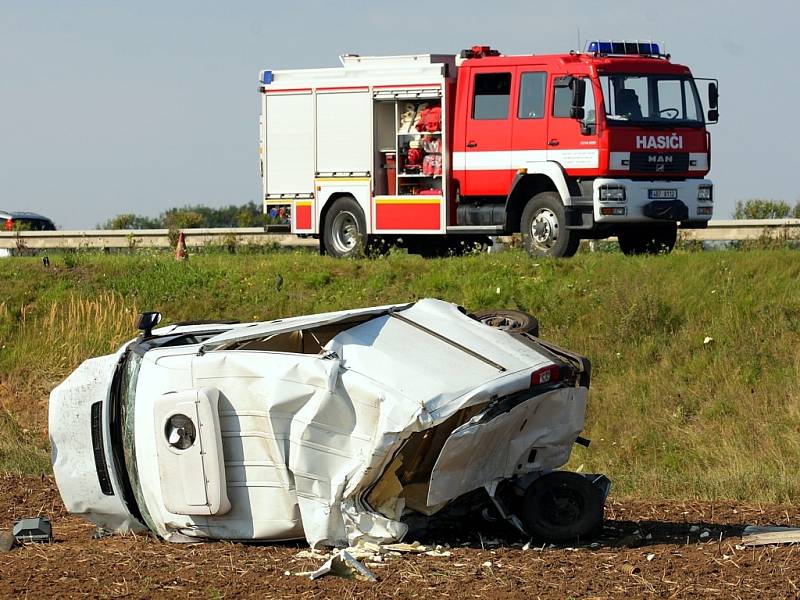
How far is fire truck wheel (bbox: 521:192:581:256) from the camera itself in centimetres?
1867

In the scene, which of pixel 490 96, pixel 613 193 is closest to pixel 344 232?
pixel 490 96

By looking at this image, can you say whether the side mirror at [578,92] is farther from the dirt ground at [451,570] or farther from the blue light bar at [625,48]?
the dirt ground at [451,570]

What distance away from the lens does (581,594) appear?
6.25m

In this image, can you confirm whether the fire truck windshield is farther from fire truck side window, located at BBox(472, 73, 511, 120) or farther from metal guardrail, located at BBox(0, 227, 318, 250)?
metal guardrail, located at BBox(0, 227, 318, 250)

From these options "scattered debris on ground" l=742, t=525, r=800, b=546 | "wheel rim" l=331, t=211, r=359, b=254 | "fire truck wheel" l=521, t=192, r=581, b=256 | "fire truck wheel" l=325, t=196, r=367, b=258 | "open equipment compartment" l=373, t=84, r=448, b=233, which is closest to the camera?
"scattered debris on ground" l=742, t=525, r=800, b=546

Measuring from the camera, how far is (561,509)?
788cm

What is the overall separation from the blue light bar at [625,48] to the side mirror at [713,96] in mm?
910

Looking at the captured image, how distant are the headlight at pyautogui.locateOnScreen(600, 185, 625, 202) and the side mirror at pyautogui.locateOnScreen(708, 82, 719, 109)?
6.55 ft

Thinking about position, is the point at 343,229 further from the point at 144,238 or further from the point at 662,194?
the point at 144,238

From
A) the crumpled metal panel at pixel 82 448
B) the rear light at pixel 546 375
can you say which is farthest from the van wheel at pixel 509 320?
the crumpled metal panel at pixel 82 448

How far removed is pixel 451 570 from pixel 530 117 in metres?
12.7

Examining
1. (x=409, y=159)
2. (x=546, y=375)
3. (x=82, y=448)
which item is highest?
(x=409, y=159)

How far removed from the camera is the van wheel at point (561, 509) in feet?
25.5

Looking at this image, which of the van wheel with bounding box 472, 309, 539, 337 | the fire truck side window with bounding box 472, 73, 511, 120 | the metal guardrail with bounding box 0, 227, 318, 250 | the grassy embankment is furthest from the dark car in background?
the van wheel with bounding box 472, 309, 539, 337
